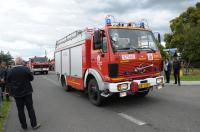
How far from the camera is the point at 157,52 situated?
33.9 ft

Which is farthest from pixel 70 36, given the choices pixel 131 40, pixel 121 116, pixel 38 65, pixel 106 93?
pixel 38 65

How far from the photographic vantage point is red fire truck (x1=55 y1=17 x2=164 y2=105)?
9.38m

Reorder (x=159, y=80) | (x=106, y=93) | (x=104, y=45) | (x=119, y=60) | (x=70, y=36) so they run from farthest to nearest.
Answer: (x=70, y=36) → (x=159, y=80) → (x=104, y=45) → (x=106, y=93) → (x=119, y=60)

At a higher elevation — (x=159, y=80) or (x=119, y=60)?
(x=119, y=60)

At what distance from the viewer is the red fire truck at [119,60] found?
9.38 meters

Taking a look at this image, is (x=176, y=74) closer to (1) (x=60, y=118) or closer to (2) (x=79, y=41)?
(2) (x=79, y=41)

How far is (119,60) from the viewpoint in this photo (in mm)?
9297

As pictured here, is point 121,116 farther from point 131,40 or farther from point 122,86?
point 131,40

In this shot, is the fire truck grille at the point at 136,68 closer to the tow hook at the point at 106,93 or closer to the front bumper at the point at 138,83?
the front bumper at the point at 138,83

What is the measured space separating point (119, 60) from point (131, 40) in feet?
3.51

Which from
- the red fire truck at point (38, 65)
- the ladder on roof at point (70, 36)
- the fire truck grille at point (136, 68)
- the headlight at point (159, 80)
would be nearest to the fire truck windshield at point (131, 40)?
the fire truck grille at point (136, 68)

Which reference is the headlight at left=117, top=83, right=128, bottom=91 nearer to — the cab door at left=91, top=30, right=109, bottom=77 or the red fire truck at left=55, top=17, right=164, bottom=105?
the red fire truck at left=55, top=17, right=164, bottom=105

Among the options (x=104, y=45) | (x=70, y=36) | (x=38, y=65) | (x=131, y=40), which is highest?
(x=70, y=36)

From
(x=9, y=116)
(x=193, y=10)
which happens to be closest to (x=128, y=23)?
(x=9, y=116)
